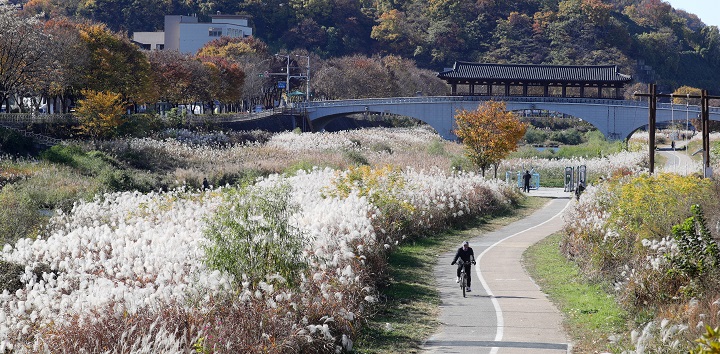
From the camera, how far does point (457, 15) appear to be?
15600cm

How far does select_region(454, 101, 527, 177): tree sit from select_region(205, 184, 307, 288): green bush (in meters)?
30.4

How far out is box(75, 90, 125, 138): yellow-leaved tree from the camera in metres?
Result: 57.6

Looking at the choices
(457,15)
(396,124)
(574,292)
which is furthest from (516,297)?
(457,15)

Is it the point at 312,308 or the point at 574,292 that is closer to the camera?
the point at 312,308

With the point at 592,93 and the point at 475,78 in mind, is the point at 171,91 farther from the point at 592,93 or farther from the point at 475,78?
the point at 592,93

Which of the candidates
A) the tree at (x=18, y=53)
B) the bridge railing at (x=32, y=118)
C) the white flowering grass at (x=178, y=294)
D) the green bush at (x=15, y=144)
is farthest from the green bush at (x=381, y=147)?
the white flowering grass at (x=178, y=294)

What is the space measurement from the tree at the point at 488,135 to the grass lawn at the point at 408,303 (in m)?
16.4

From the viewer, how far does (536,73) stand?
8619 cm

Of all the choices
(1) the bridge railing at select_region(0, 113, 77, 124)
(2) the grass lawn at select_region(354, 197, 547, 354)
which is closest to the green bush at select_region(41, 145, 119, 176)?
(1) the bridge railing at select_region(0, 113, 77, 124)

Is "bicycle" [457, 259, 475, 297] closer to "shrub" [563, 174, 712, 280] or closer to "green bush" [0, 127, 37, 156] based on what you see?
"shrub" [563, 174, 712, 280]

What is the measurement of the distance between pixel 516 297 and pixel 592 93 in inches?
3570

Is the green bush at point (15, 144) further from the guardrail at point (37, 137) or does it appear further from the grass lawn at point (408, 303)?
the grass lawn at point (408, 303)

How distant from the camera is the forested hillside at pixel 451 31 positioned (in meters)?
144

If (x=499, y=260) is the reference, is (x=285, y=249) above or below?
above
